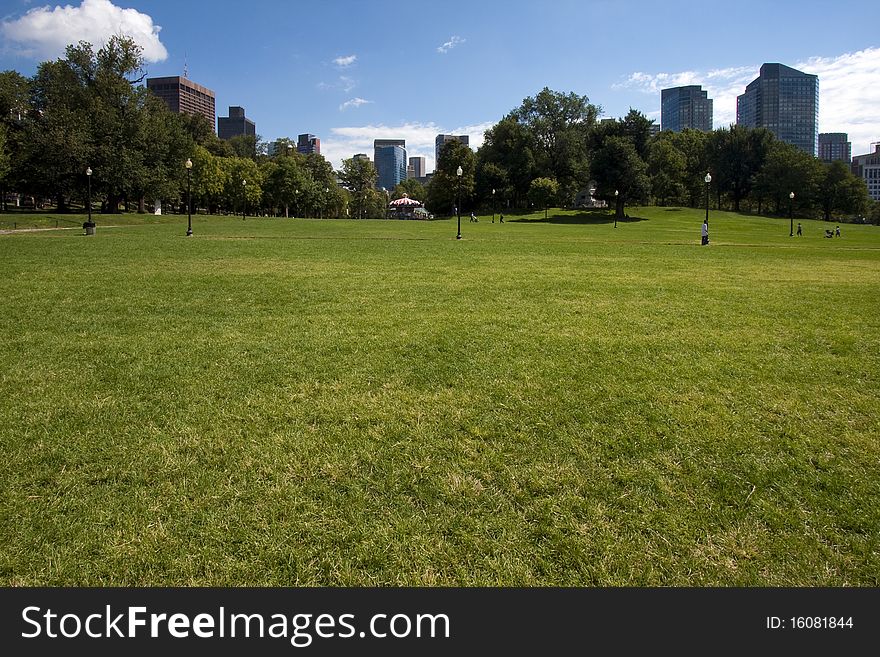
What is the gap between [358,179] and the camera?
11656 cm

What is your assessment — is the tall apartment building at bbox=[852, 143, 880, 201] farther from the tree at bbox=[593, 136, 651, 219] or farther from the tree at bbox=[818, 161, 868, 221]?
the tree at bbox=[593, 136, 651, 219]

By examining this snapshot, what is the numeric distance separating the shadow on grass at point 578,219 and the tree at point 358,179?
5193 cm

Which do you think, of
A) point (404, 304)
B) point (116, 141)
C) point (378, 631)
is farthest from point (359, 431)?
point (116, 141)

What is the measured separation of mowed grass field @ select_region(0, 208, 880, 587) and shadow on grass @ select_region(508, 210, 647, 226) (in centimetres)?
5947

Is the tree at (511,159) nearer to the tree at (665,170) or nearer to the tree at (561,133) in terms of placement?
the tree at (561,133)

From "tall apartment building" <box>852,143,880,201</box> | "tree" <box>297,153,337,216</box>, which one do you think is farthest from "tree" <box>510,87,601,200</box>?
"tall apartment building" <box>852,143,880,201</box>

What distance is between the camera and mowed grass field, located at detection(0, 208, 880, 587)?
9.18ft

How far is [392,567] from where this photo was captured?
2.72m

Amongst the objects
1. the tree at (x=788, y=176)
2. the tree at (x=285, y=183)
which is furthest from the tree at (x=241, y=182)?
the tree at (x=788, y=176)

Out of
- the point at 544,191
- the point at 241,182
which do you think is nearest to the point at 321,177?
the point at 241,182

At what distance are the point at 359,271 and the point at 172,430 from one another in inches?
399

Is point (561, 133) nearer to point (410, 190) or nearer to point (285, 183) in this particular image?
point (285, 183)

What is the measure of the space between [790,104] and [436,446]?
8382 inches

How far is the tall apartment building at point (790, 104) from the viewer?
16888cm
